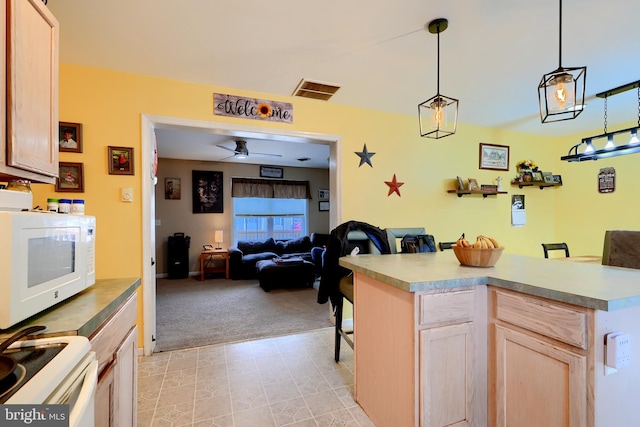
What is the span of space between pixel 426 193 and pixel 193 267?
5.05 m

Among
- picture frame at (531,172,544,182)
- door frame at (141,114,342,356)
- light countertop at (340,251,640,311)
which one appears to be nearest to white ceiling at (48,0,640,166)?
door frame at (141,114,342,356)

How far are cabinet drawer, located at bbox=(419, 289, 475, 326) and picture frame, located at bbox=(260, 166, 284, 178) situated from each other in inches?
237

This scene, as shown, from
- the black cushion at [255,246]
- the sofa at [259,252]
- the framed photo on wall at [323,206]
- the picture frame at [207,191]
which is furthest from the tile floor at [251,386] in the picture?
the framed photo on wall at [323,206]

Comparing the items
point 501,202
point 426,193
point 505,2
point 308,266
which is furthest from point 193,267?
point 505,2

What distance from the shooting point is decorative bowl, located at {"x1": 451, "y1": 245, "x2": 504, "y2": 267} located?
157 centimetres

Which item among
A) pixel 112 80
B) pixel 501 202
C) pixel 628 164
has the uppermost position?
pixel 112 80

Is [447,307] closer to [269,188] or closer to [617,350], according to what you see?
[617,350]

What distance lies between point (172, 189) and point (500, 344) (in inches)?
250

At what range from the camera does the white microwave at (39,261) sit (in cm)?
81

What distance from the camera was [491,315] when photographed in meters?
1.43

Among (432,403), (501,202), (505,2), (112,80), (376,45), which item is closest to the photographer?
(432,403)

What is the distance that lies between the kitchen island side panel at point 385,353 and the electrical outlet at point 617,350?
701 millimetres

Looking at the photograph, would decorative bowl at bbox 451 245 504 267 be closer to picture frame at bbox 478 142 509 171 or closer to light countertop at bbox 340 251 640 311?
light countertop at bbox 340 251 640 311

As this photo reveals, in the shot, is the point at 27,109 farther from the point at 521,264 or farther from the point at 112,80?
the point at 521,264
